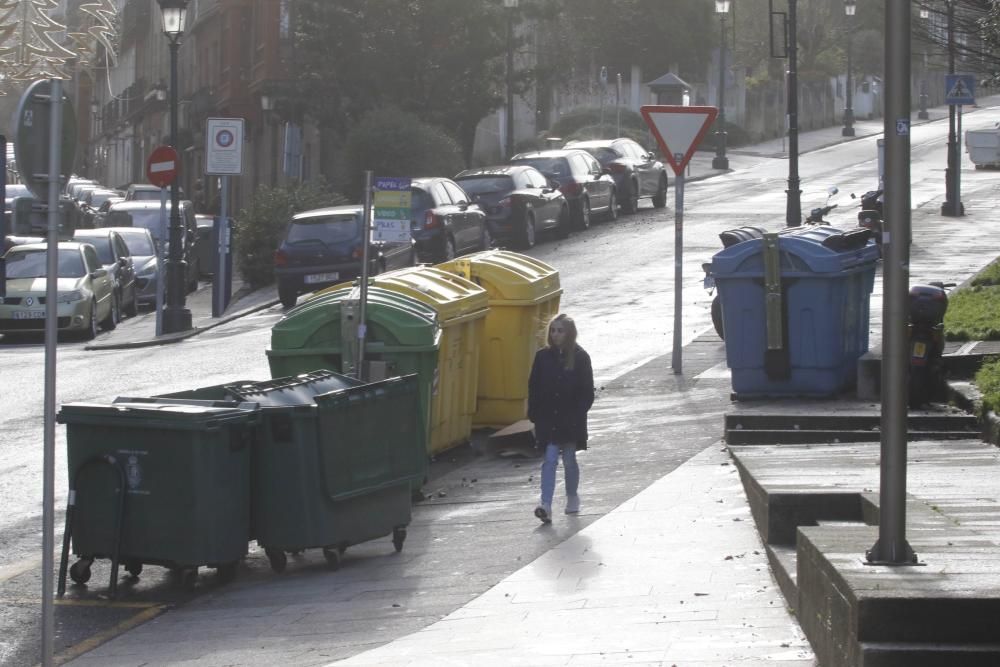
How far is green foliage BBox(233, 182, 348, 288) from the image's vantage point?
31500mm

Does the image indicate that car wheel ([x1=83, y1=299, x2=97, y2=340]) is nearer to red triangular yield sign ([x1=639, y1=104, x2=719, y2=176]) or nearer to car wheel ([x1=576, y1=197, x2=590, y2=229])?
car wheel ([x1=576, y1=197, x2=590, y2=229])

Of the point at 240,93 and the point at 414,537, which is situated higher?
the point at 240,93

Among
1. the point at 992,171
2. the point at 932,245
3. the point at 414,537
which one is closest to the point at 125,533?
the point at 414,537

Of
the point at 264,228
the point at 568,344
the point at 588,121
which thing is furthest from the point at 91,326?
the point at 588,121

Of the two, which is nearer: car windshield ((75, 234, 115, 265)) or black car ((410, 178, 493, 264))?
black car ((410, 178, 493, 264))

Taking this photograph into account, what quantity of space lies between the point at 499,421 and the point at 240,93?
39.7m

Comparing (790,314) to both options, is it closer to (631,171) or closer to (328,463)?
(328,463)

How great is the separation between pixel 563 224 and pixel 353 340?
20.9 metres

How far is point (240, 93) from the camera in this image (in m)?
52.6

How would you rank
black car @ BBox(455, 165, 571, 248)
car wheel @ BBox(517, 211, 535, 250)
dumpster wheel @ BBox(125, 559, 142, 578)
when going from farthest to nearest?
car wheel @ BBox(517, 211, 535, 250) → black car @ BBox(455, 165, 571, 248) → dumpster wheel @ BBox(125, 559, 142, 578)

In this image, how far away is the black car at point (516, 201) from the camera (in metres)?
31.0

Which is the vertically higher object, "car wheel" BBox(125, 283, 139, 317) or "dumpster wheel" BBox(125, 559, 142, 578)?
"car wheel" BBox(125, 283, 139, 317)

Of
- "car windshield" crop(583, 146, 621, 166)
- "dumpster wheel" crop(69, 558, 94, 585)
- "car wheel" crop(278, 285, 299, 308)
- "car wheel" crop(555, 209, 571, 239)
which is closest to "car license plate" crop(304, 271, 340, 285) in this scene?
"car wheel" crop(278, 285, 299, 308)

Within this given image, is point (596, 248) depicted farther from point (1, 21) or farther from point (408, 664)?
point (408, 664)
